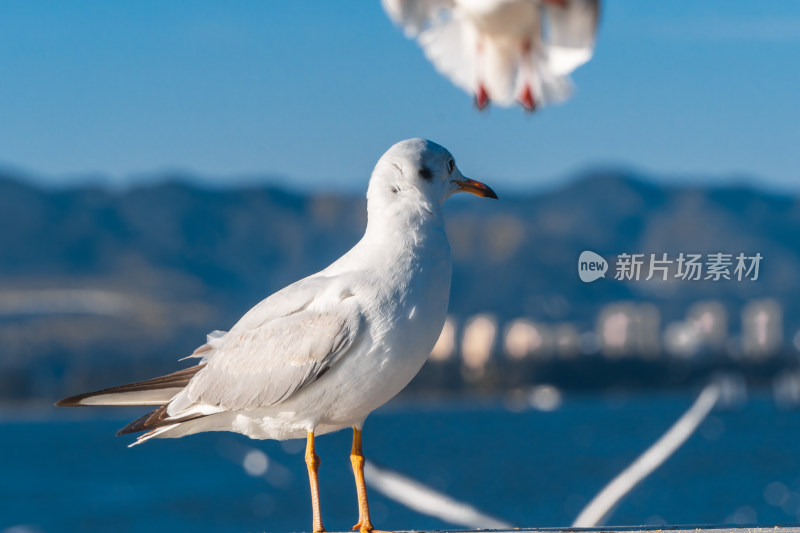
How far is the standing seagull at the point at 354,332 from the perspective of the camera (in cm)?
471

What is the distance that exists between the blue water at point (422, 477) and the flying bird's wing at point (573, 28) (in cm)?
2766

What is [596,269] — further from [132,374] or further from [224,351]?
[132,374]

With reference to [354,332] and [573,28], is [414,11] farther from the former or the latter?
[354,332]

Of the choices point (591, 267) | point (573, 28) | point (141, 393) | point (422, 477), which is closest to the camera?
point (573, 28)

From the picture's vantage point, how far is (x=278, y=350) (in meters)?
4.96

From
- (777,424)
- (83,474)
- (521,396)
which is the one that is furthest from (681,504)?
(521,396)

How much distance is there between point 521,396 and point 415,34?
145021 mm

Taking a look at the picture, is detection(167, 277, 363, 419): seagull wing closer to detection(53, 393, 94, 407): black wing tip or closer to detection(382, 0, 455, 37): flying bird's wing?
detection(53, 393, 94, 407): black wing tip

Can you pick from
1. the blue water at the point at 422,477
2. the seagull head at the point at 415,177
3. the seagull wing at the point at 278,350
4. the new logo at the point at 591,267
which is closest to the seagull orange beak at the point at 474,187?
the seagull head at the point at 415,177

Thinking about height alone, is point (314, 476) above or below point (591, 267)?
below

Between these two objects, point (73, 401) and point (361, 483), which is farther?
point (73, 401)

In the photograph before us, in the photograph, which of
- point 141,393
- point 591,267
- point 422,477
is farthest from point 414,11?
point 422,477

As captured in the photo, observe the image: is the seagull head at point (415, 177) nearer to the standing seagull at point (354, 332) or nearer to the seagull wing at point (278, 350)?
the standing seagull at point (354, 332)

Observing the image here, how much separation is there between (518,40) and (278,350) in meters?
2.04
